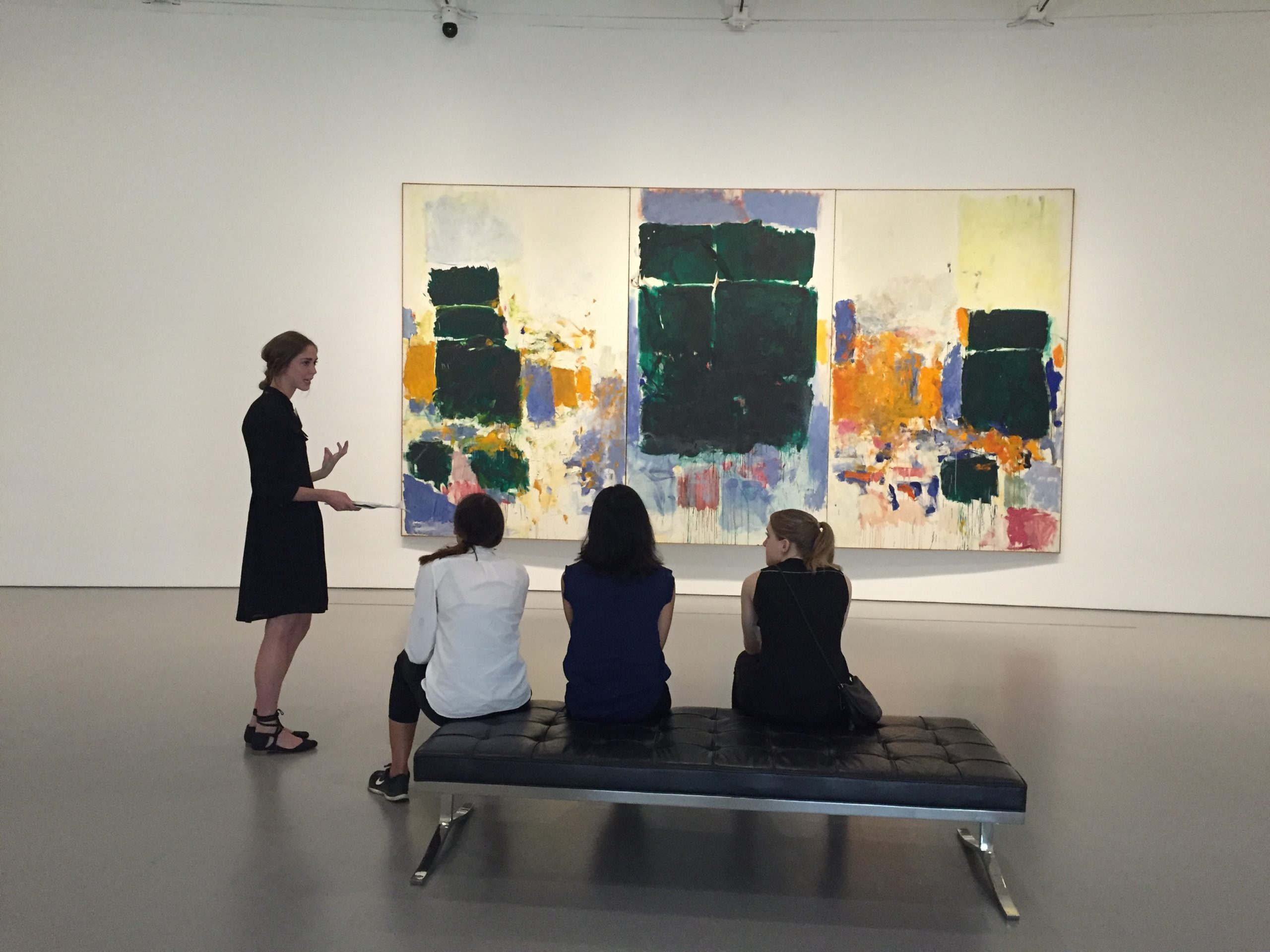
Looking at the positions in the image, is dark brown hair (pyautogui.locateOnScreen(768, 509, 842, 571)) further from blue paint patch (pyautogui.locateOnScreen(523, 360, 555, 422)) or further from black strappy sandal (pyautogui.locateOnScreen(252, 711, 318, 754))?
blue paint patch (pyautogui.locateOnScreen(523, 360, 555, 422))

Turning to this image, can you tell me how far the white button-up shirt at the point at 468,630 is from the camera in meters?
3.44

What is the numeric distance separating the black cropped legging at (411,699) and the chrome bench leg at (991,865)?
63.1 inches

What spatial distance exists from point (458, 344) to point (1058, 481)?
477 cm

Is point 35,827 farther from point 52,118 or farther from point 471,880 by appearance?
point 52,118

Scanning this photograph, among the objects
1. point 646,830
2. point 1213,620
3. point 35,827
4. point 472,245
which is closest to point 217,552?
point 472,245

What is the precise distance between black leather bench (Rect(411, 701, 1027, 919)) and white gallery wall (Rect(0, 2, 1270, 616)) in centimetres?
474

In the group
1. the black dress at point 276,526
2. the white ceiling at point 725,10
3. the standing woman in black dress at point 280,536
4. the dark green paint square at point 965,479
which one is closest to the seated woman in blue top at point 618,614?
the standing woman in black dress at point 280,536

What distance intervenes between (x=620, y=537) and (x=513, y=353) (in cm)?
473

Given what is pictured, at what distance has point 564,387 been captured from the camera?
7.91 metres

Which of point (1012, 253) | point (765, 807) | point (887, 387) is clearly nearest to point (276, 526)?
point (765, 807)

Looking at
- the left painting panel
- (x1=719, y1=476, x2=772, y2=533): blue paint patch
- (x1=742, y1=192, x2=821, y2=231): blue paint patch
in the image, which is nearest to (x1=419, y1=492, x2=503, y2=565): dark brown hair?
the left painting panel

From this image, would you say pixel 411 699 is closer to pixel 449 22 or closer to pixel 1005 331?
pixel 1005 331

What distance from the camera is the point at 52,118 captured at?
7.87m

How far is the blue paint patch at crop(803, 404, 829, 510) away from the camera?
7785mm
